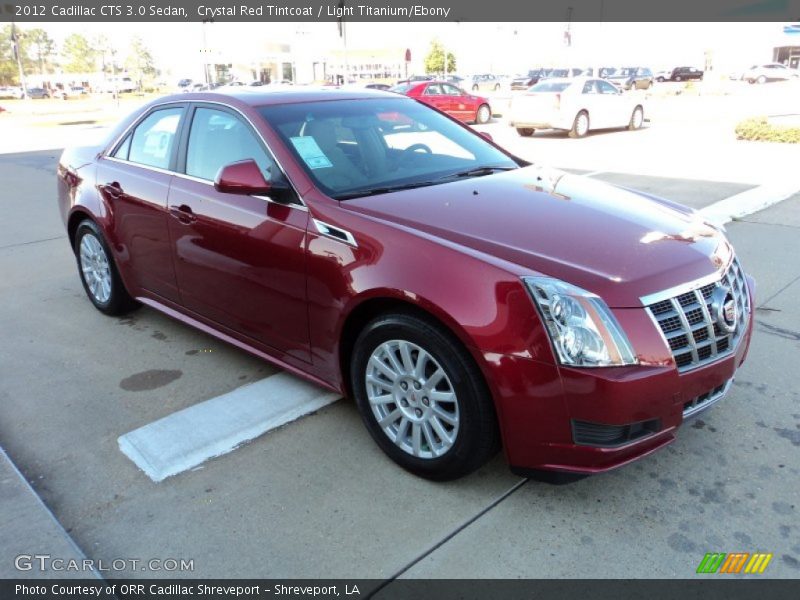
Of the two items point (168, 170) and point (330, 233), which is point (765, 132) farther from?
point (330, 233)

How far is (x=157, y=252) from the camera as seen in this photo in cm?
419

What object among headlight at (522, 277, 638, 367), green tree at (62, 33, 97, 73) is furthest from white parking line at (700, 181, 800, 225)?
green tree at (62, 33, 97, 73)

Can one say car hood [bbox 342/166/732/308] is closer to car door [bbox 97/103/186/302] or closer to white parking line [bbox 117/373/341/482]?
white parking line [bbox 117/373/341/482]

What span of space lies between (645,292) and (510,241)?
574 mm

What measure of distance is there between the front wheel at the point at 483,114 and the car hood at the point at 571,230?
18863 mm

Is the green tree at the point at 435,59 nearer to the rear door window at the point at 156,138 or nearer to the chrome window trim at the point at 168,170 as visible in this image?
the chrome window trim at the point at 168,170

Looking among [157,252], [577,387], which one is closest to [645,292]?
[577,387]

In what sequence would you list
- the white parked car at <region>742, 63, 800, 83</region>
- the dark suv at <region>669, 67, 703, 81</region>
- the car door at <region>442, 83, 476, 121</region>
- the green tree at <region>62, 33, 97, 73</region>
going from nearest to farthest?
the car door at <region>442, 83, 476, 121</region>
the white parked car at <region>742, 63, 800, 83</region>
the dark suv at <region>669, 67, 703, 81</region>
the green tree at <region>62, 33, 97, 73</region>

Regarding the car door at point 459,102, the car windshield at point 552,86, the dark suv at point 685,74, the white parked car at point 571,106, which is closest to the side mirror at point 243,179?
the white parked car at point 571,106

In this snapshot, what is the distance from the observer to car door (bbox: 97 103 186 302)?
4.11 metres

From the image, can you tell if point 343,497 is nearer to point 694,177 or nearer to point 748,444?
point 748,444

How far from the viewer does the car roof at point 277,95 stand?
3.80 m

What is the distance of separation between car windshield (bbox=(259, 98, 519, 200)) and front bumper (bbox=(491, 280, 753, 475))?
134cm

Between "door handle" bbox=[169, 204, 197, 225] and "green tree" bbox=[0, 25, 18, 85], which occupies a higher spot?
"green tree" bbox=[0, 25, 18, 85]
